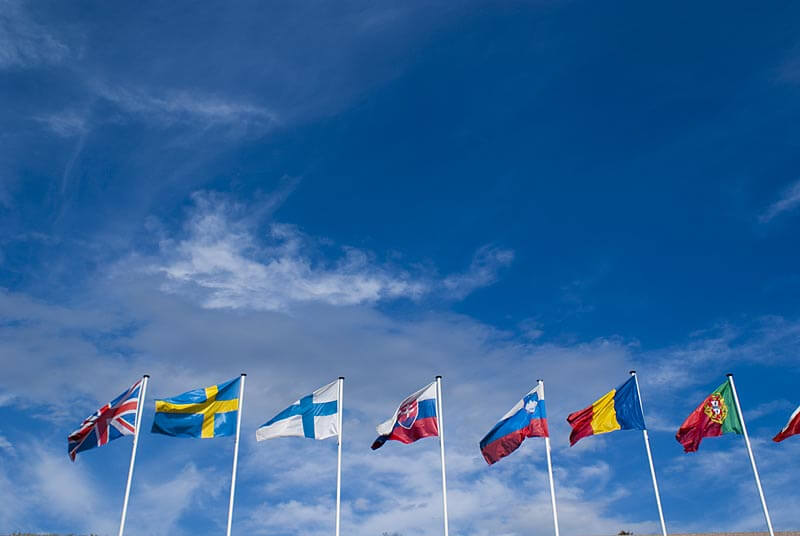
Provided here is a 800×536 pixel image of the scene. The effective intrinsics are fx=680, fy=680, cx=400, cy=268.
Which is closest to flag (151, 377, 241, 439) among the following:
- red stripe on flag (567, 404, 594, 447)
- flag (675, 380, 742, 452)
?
red stripe on flag (567, 404, 594, 447)

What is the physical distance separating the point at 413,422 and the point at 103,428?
1570 centimetres

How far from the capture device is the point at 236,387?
35156 millimetres

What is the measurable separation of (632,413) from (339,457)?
15502 mm

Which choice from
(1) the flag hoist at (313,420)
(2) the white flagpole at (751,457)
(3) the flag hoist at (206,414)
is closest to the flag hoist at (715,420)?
(2) the white flagpole at (751,457)

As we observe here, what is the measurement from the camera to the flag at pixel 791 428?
3441 cm

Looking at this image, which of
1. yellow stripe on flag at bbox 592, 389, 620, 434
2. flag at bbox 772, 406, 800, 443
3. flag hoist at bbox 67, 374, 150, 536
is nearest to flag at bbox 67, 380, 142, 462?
flag hoist at bbox 67, 374, 150, 536

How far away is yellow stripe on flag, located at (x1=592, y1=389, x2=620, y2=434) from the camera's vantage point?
35312 mm

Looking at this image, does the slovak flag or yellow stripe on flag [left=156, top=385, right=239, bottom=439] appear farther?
the slovak flag

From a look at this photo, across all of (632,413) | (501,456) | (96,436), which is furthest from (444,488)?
(96,436)

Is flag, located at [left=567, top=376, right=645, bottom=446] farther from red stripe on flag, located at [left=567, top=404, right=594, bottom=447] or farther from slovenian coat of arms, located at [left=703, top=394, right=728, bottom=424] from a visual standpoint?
slovenian coat of arms, located at [left=703, top=394, right=728, bottom=424]

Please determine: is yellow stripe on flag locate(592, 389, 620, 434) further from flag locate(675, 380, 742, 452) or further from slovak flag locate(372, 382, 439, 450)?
slovak flag locate(372, 382, 439, 450)

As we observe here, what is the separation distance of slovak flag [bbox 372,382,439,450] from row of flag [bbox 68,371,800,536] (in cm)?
5

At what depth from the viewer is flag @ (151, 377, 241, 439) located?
33312 mm

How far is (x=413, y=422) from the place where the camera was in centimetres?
3531
